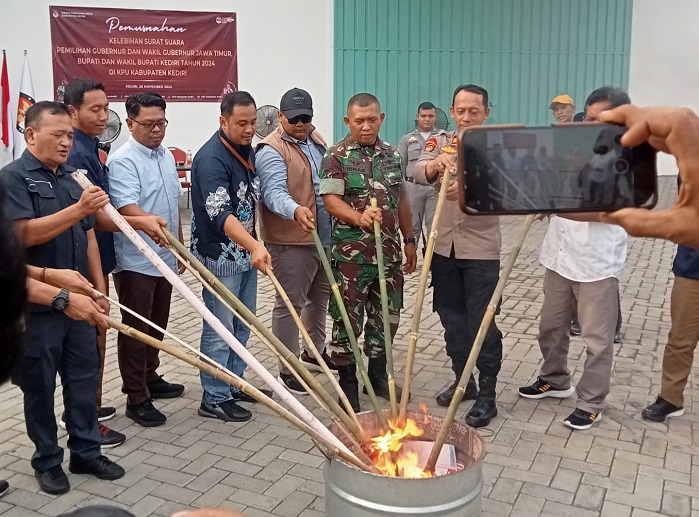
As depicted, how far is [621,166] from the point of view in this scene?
1595 millimetres

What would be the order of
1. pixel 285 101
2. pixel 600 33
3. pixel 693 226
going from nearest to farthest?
pixel 693 226
pixel 285 101
pixel 600 33

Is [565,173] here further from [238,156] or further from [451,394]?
[451,394]

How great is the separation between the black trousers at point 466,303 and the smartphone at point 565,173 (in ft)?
9.48

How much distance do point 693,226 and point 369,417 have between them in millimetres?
1869

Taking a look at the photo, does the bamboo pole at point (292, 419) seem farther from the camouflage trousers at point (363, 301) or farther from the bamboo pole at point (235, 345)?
the camouflage trousers at point (363, 301)

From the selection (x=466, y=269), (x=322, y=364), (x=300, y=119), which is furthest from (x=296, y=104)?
(x=322, y=364)

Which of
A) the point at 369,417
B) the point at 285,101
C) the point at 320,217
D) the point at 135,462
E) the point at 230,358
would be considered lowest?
the point at 135,462

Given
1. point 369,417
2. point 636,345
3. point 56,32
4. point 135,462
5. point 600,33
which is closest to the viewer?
point 369,417

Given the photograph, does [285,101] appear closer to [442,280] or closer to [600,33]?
[442,280]

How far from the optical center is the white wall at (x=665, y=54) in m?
14.5

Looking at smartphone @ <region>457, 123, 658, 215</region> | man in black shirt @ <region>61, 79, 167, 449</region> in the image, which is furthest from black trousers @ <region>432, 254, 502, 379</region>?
smartphone @ <region>457, 123, 658, 215</region>

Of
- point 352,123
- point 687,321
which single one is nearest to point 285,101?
point 352,123

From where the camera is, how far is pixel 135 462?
4.02 metres

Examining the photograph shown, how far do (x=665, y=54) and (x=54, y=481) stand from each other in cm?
1464
